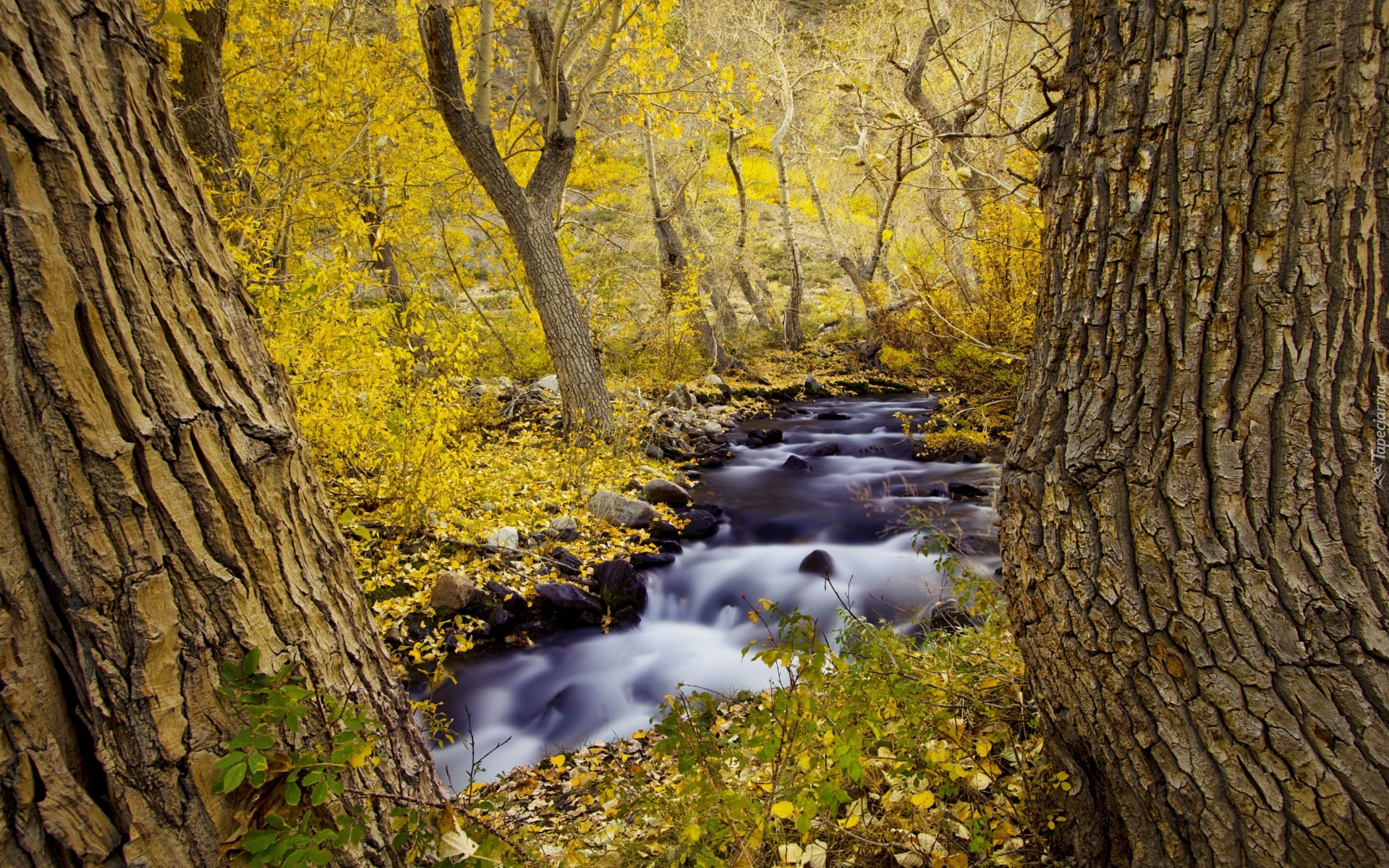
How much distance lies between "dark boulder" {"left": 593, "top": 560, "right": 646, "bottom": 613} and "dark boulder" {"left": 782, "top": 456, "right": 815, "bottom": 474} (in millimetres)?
3386

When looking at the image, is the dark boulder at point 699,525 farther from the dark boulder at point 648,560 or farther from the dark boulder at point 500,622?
the dark boulder at point 500,622

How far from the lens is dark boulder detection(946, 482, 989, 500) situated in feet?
21.5

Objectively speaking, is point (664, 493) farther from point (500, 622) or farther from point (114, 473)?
point (114, 473)

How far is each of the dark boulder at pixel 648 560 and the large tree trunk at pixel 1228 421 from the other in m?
4.29

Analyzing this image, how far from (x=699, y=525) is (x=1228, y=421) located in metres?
5.24

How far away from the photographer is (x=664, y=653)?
5035 millimetres

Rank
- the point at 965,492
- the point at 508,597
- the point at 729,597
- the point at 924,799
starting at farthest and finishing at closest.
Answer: the point at 965,492 < the point at 729,597 < the point at 508,597 < the point at 924,799

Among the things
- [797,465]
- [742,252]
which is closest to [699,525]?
[797,465]

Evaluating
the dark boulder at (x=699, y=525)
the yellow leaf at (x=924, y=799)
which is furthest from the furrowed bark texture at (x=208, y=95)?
the yellow leaf at (x=924, y=799)

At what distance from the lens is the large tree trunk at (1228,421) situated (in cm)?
137

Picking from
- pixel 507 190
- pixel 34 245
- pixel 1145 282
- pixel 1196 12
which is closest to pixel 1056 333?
pixel 1145 282

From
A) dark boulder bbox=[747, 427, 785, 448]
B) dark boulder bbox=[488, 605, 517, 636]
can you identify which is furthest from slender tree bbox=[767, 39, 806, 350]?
dark boulder bbox=[488, 605, 517, 636]

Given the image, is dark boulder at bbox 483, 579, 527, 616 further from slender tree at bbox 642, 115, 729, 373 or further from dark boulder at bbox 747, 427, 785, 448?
slender tree at bbox 642, 115, 729, 373

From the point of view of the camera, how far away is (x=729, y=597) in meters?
Result: 5.67
